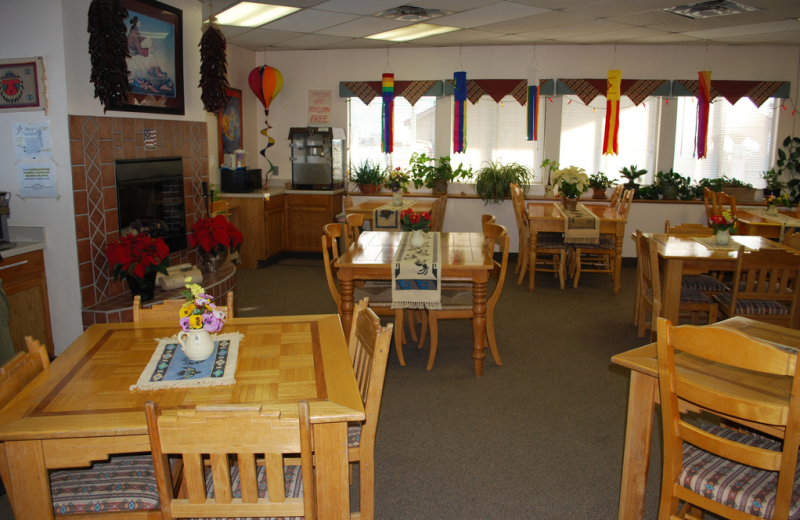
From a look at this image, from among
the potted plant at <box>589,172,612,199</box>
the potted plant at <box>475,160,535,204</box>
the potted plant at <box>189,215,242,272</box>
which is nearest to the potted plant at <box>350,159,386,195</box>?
the potted plant at <box>475,160,535,204</box>

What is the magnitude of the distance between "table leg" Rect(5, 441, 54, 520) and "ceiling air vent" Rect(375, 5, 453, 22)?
4430mm

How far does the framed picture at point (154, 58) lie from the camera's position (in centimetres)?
404

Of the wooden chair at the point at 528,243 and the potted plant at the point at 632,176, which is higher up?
the potted plant at the point at 632,176

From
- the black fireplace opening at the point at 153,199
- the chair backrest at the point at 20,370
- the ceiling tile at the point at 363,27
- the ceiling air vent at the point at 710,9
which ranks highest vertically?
the ceiling tile at the point at 363,27

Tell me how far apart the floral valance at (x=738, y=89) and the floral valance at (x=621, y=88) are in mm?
193

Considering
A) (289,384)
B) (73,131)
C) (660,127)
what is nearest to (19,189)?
(73,131)

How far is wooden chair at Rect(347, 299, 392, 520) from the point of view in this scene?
1.95m

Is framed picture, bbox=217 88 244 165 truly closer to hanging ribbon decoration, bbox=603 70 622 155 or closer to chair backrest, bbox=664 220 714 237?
hanging ribbon decoration, bbox=603 70 622 155

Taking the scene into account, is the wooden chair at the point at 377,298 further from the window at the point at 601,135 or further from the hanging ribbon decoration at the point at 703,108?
the hanging ribbon decoration at the point at 703,108

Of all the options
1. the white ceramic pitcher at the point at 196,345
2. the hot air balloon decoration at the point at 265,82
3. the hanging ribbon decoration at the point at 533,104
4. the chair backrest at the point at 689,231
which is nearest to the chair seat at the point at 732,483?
the white ceramic pitcher at the point at 196,345

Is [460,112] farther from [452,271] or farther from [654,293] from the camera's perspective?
[452,271]

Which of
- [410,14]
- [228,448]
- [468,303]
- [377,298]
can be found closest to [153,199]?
[377,298]

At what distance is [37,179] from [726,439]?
3.98 metres

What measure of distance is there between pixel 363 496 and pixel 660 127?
6548 millimetres
